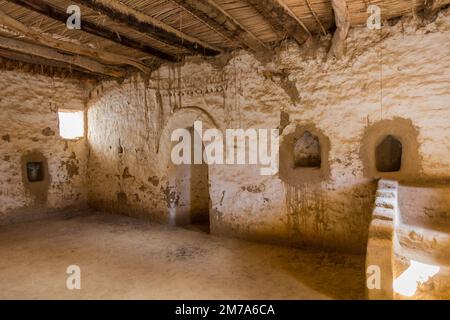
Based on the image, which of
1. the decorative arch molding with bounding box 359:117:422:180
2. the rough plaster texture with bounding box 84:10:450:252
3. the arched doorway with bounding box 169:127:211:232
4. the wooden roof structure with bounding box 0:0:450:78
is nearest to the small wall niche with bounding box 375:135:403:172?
the decorative arch molding with bounding box 359:117:422:180

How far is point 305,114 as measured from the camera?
4102 mm

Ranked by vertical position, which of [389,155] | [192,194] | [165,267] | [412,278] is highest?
[389,155]

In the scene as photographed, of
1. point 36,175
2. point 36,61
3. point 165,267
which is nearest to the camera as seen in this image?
point 165,267

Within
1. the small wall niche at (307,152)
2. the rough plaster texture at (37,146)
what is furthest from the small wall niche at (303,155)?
the rough plaster texture at (37,146)

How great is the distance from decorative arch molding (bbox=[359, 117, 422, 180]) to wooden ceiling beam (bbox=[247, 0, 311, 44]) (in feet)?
4.60

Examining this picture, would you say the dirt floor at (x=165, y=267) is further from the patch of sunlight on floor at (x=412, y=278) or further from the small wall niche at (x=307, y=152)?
the small wall niche at (x=307, y=152)

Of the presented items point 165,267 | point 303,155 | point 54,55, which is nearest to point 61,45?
point 54,55

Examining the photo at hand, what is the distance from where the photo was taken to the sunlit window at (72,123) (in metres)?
6.59

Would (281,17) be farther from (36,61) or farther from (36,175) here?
(36,175)

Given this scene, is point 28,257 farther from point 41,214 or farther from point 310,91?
point 310,91

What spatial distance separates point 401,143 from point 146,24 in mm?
3288

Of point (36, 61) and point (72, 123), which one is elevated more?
point (36, 61)
